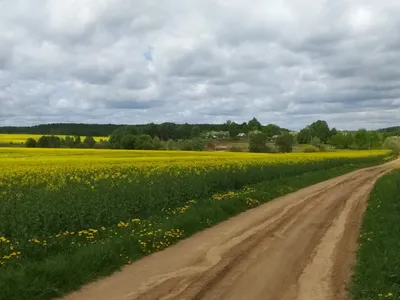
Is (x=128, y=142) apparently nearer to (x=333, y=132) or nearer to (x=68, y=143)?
(x=68, y=143)

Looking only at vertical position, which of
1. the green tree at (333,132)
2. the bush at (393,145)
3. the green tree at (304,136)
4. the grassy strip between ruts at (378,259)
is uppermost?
the green tree at (333,132)

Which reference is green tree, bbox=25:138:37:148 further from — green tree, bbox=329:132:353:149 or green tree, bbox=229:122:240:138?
green tree, bbox=329:132:353:149

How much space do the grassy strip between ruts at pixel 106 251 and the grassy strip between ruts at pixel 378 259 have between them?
4.69 meters

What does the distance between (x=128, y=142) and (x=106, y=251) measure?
85.1m

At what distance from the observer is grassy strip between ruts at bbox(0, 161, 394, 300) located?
8211mm

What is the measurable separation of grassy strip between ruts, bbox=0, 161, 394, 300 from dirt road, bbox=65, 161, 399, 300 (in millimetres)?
348

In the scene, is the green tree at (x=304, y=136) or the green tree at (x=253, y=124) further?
the green tree at (x=253, y=124)

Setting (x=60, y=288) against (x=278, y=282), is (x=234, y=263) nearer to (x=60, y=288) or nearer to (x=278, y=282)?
(x=278, y=282)

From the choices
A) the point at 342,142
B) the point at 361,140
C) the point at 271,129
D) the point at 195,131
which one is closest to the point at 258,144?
the point at 195,131

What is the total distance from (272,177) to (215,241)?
21.4m

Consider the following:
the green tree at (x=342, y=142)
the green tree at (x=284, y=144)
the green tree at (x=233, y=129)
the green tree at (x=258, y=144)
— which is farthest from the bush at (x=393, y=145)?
the green tree at (x=233, y=129)

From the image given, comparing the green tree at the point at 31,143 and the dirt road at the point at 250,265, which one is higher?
the green tree at the point at 31,143

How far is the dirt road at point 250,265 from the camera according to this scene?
844 cm

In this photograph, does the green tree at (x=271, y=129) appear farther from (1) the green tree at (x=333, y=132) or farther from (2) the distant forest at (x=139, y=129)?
(1) the green tree at (x=333, y=132)
